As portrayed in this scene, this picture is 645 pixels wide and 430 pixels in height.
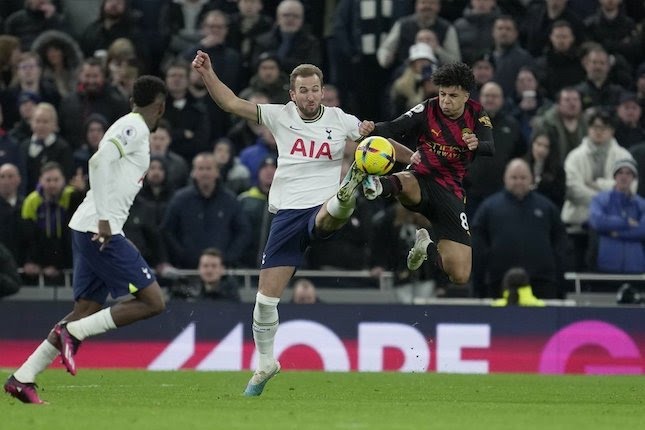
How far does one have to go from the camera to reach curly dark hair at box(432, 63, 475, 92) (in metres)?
13.5

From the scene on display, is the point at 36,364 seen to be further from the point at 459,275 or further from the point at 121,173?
the point at 459,275

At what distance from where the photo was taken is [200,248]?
19.4 metres

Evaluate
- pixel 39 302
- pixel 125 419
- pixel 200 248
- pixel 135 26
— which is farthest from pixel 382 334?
pixel 125 419

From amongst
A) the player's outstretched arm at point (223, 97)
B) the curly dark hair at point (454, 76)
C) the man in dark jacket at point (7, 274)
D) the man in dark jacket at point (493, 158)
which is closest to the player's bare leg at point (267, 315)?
the player's outstretched arm at point (223, 97)

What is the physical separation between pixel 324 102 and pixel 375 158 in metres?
7.15

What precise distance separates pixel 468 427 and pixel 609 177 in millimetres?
9683

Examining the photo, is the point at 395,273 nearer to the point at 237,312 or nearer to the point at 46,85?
the point at 237,312

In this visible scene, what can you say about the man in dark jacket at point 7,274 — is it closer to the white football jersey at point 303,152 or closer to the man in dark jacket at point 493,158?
the man in dark jacket at point 493,158

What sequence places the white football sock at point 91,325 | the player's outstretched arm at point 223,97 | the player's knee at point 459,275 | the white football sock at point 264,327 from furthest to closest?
the player's knee at point 459,275, the player's outstretched arm at point 223,97, the white football sock at point 264,327, the white football sock at point 91,325

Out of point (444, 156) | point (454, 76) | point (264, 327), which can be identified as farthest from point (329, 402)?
point (454, 76)

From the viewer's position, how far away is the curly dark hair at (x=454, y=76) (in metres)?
13.5

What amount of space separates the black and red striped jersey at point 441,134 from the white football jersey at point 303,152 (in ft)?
1.39

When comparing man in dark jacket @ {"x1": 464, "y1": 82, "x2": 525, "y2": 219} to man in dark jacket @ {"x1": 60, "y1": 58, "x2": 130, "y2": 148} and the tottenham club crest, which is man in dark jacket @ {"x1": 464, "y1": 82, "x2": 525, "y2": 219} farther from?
the tottenham club crest

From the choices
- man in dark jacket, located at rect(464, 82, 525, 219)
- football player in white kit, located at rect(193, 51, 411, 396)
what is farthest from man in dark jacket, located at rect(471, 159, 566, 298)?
football player in white kit, located at rect(193, 51, 411, 396)
